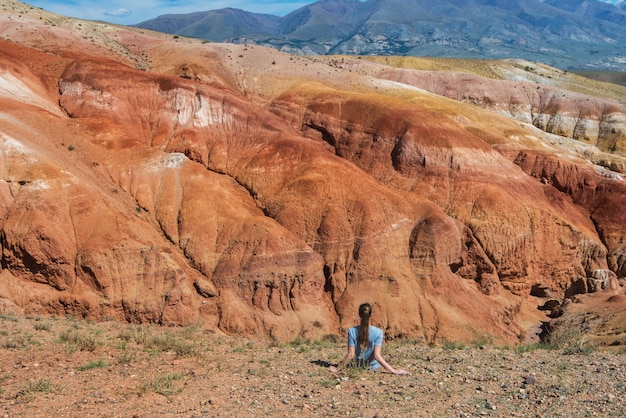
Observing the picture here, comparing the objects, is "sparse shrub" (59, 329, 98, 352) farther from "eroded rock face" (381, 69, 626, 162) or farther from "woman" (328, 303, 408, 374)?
"eroded rock face" (381, 69, 626, 162)

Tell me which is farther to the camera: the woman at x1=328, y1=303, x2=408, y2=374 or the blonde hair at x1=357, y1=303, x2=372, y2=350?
the woman at x1=328, y1=303, x2=408, y2=374

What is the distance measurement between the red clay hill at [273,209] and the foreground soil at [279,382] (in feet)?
39.0

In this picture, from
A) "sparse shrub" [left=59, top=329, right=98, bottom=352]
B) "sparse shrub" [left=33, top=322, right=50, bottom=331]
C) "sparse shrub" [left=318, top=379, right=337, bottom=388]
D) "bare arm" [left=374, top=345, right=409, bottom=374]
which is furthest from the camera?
"sparse shrub" [left=33, top=322, right=50, bottom=331]

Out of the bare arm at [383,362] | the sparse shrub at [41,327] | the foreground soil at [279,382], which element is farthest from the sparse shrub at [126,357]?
the bare arm at [383,362]

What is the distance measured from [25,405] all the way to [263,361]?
5034 mm

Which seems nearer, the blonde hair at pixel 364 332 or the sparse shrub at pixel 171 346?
the blonde hair at pixel 364 332

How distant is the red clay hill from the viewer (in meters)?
25.0

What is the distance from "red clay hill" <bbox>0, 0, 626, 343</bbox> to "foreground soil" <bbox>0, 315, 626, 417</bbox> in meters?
11.9

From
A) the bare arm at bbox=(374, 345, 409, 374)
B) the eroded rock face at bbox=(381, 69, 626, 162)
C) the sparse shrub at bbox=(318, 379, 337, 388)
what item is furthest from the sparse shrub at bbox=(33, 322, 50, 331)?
the eroded rock face at bbox=(381, 69, 626, 162)

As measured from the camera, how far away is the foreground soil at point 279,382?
915cm

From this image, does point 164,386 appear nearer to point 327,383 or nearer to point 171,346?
point 171,346

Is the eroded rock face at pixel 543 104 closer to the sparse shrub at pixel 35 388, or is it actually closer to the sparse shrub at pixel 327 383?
the sparse shrub at pixel 327 383

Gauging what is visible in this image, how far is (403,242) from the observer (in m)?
31.2

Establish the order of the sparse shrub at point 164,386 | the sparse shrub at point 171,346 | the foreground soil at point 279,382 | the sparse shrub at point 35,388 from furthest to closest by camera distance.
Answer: the sparse shrub at point 171,346, the sparse shrub at point 164,386, the sparse shrub at point 35,388, the foreground soil at point 279,382
